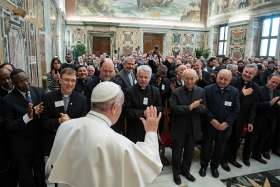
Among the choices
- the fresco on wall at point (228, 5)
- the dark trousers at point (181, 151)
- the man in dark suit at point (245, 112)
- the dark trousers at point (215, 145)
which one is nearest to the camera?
the dark trousers at point (181, 151)

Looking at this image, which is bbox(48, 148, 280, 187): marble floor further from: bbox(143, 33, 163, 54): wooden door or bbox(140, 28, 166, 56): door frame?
bbox(143, 33, 163, 54): wooden door

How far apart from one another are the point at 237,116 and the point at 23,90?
3956 mm

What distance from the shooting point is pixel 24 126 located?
311 cm

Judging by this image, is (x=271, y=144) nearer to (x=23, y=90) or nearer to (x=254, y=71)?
(x=254, y=71)

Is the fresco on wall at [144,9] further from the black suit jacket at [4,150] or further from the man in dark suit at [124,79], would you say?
the black suit jacket at [4,150]

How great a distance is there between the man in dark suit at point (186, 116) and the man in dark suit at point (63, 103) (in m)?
1.76

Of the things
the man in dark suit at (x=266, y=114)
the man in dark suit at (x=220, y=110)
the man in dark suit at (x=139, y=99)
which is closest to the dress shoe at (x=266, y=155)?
the man in dark suit at (x=266, y=114)

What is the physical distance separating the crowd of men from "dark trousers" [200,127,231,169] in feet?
0.06

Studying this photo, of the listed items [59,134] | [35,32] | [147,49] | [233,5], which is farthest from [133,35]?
[59,134]

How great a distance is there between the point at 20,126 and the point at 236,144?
164 inches

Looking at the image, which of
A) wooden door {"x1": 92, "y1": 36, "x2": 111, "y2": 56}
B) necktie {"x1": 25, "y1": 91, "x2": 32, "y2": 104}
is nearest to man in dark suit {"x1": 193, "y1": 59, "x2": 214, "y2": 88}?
necktie {"x1": 25, "y1": 91, "x2": 32, "y2": 104}

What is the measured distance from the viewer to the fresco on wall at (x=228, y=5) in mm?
15203

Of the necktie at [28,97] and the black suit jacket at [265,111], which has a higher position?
the necktie at [28,97]

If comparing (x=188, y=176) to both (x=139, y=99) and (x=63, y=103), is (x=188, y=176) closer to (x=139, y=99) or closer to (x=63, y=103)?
(x=139, y=99)
